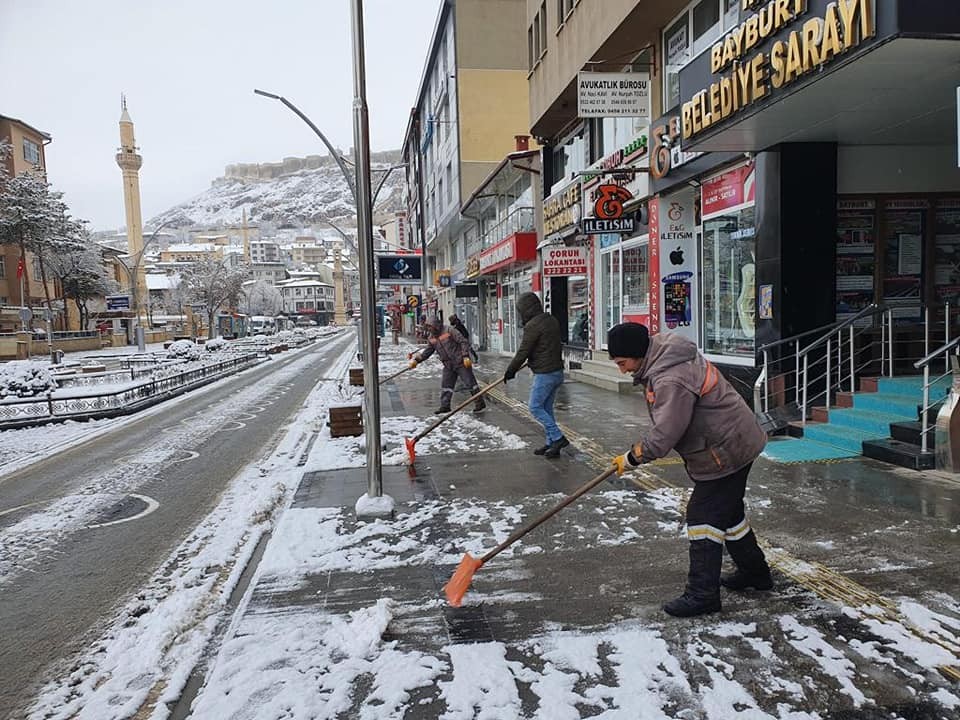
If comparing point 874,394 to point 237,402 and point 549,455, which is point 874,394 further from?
point 237,402

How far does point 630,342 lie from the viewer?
11.5ft

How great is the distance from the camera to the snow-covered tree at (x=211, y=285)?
68000mm

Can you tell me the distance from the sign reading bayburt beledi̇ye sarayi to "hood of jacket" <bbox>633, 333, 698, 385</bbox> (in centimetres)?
960

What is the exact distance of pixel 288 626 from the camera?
11.8ft

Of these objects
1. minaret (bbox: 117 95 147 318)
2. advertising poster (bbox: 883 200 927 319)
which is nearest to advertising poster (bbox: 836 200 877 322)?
advertising poster (bbox: 883 200 927 319)

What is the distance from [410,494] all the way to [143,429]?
7908 mm

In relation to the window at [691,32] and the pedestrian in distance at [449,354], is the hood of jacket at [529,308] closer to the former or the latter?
the pedestrian in distance at [449,354]

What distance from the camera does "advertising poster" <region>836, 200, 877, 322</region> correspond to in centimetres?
920

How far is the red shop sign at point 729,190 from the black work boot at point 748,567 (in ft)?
23.7

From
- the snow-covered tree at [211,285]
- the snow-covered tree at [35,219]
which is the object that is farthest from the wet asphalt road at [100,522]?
the snow-covered tree at [211,285]

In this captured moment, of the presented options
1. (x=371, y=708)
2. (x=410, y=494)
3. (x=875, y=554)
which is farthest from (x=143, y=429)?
(x=875, y=554)

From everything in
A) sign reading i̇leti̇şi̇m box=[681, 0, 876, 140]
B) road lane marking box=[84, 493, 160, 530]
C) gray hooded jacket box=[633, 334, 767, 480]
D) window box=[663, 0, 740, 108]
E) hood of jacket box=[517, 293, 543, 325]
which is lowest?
road lane marking box=[84, 493, 160, 530]

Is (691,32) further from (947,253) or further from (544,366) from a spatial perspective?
(544,366)

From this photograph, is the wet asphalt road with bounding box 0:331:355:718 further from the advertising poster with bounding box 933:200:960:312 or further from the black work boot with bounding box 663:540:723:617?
the advertising poster with bounding box 933:200:960:312
